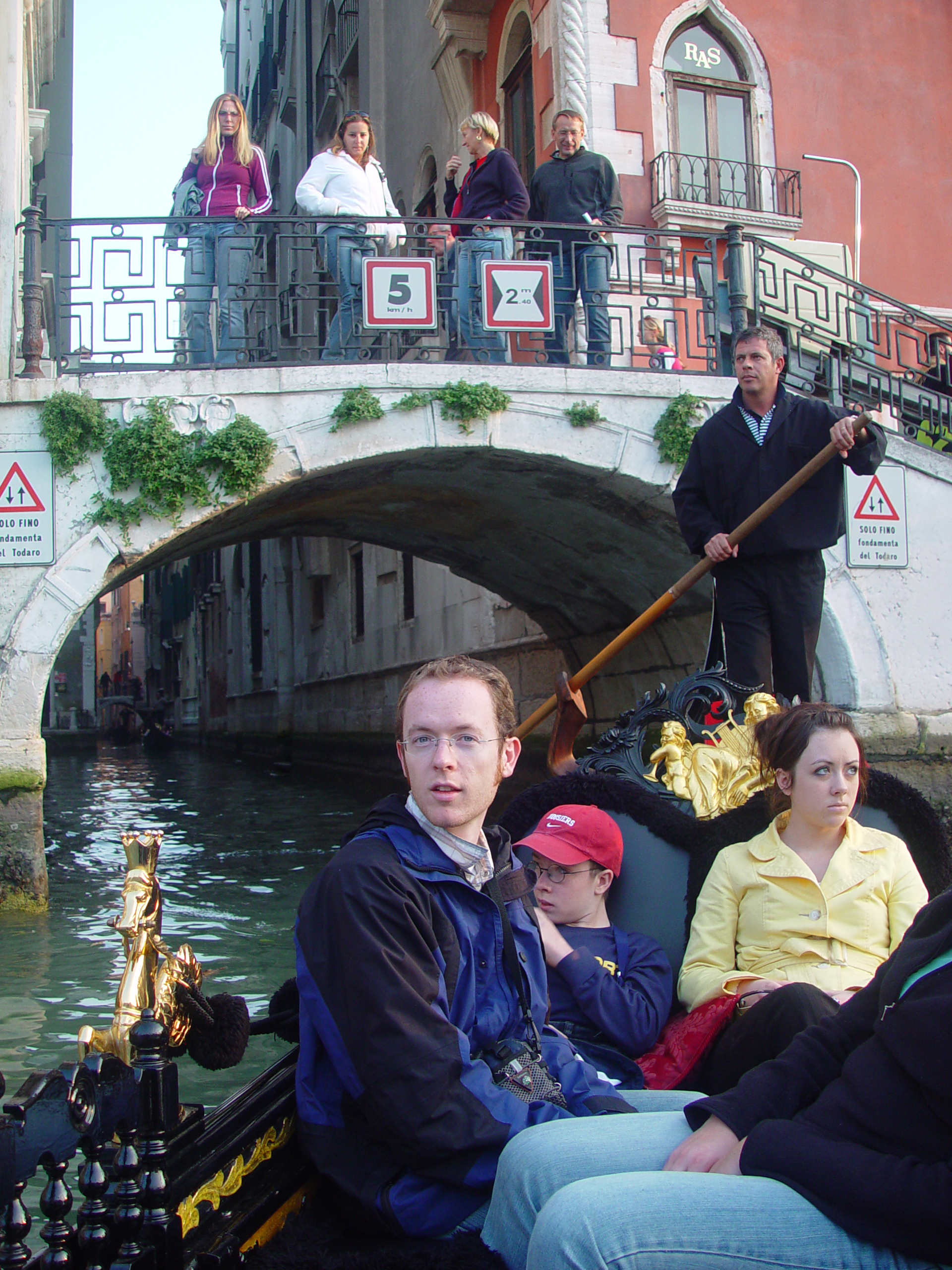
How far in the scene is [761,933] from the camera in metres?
2.59

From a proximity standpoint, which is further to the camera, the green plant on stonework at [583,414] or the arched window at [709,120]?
the arched window at [709,120]

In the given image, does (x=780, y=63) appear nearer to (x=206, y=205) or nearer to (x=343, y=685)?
(x=206, y=205)

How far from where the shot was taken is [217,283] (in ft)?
24.6

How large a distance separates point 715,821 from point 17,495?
5242 millimetres

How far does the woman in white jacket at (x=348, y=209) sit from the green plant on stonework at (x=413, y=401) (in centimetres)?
45

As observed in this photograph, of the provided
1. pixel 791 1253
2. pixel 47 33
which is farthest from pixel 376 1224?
pixel 47 33

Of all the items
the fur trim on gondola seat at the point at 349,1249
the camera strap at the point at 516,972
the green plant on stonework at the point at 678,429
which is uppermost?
the green plant on stonework at the point at 678,429

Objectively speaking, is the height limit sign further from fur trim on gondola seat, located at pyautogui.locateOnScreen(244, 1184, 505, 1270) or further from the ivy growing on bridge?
fur trim on gondola seat, located at pyautogui.locateOnScreen(244, 1184, 505, 1270)

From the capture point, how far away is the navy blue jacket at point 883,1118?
1.48 meters

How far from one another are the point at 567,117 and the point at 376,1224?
7.71 m

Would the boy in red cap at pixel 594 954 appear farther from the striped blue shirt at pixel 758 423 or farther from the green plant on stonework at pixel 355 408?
the green plant on stonework at pixel 355 408

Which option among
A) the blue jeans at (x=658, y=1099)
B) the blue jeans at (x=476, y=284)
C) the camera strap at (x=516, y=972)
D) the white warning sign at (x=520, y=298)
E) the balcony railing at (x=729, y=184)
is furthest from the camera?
the balcony railing at (x=729, y=184)

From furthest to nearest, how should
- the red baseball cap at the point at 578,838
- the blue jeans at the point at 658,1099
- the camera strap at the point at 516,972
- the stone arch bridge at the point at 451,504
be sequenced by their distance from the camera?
the stone arch bridge at the point at 451,504
the red baseball cap at the point at 578,838
the blue jeans at the point at 658,1099
the camera strap at the point at 516,972

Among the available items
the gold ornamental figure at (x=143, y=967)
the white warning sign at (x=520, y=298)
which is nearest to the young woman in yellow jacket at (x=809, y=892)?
the gold ornamental figure at (x=143, y=967)
